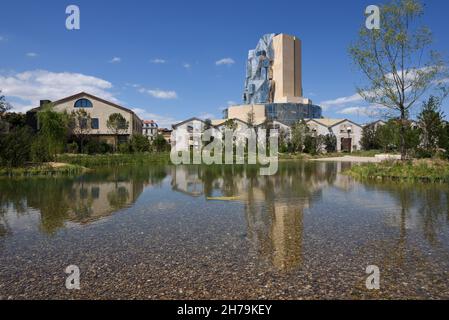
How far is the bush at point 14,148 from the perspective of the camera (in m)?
28.1

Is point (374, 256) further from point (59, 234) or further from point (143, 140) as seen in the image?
point (143, 140)

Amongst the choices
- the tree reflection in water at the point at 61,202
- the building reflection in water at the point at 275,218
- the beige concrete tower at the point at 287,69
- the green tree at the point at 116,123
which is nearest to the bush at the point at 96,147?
the green tree at the point at 116,123

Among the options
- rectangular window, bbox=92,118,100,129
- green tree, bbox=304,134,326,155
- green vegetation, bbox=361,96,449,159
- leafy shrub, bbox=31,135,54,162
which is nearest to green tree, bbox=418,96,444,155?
green vegetation, bbox=361,96,449,159

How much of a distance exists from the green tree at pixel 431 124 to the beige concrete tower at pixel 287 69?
71140mm

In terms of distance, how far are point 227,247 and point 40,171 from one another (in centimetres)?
2553

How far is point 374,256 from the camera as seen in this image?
7.08 meters

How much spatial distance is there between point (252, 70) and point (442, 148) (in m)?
87.5

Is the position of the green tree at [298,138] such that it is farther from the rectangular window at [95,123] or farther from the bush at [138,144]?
the rectangular window at [95,123]

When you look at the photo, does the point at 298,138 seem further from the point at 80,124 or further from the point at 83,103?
the point at 83,103

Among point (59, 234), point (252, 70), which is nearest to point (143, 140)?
point (59, 234)

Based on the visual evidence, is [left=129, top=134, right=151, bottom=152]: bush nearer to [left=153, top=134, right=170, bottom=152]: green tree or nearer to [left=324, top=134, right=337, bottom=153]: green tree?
[left=153, top=134, right=170, bottom=152]: green tree

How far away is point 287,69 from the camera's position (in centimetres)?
10719

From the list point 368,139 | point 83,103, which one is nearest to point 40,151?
point 83,103

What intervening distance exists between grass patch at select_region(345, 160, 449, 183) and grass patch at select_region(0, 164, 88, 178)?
2371 centimetres
